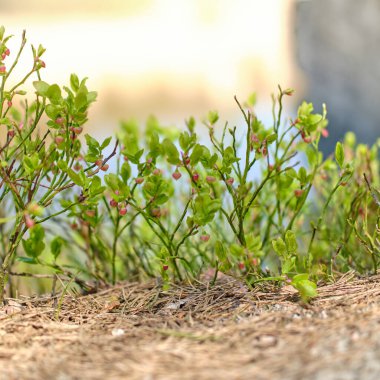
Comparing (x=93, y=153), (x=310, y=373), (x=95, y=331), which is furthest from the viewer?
(x=93, y=153)

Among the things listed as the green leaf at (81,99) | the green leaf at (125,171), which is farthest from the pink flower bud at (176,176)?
the green leaf at (81,99)

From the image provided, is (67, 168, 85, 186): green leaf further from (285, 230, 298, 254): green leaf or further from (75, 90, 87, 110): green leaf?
(285, 230, 298, 254): green leaf

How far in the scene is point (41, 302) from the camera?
6.92 ft

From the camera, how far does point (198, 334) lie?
1.63 metres

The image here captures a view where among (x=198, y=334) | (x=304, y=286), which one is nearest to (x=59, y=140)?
(x=198, y=334)

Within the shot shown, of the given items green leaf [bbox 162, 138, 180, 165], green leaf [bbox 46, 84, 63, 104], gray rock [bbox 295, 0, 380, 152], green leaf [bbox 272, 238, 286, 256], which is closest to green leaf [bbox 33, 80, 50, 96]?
green leaf [bbox 46, 84, 63, 104]

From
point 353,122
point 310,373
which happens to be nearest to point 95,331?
point 310,373

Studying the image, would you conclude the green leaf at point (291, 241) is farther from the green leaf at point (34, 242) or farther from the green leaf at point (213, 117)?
the green leaf at point (34, 242)

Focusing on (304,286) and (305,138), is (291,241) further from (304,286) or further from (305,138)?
(305,138)

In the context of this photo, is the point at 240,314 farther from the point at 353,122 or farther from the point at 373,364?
the point at 353,122

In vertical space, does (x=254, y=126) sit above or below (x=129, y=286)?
above

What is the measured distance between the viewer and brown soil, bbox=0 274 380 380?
1382 millimetres

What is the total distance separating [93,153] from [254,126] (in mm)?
573

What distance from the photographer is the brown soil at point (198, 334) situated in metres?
1.38
